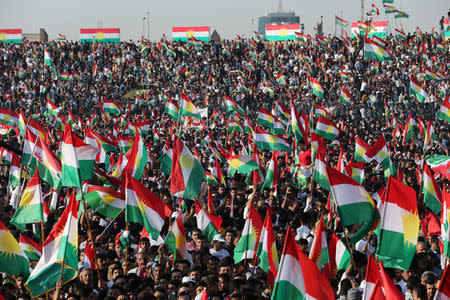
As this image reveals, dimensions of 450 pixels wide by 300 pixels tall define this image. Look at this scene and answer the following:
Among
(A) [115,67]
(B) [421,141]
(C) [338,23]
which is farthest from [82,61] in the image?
(B) [421,141]

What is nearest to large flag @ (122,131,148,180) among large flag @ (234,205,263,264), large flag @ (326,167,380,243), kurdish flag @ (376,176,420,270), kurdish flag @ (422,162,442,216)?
large flag @ (234,205,263,264)

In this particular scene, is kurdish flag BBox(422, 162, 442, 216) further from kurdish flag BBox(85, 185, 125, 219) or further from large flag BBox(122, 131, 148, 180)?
large flag BBox(122, 131, 148, 180)

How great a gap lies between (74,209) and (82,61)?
119ft

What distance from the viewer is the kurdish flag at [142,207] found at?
29.2 feet

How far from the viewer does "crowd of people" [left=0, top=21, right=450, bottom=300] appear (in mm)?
7570

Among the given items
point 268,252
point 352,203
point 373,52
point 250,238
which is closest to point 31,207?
point 250,238

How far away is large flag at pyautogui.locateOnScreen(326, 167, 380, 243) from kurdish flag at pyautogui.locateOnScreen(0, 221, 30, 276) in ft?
10.2

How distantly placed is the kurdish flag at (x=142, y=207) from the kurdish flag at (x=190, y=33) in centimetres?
3970

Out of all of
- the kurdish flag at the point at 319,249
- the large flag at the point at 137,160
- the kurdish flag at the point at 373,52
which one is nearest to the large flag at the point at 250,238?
the kurdish flag at the point at 319,249

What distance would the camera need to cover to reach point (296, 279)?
549cm

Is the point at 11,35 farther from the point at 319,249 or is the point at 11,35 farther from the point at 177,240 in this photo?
the point at 319,249

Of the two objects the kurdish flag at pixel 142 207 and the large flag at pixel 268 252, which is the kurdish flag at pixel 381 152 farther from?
the large flag at pixel 268 252

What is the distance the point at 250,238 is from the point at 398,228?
2.19 m

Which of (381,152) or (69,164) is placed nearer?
(69,164)
